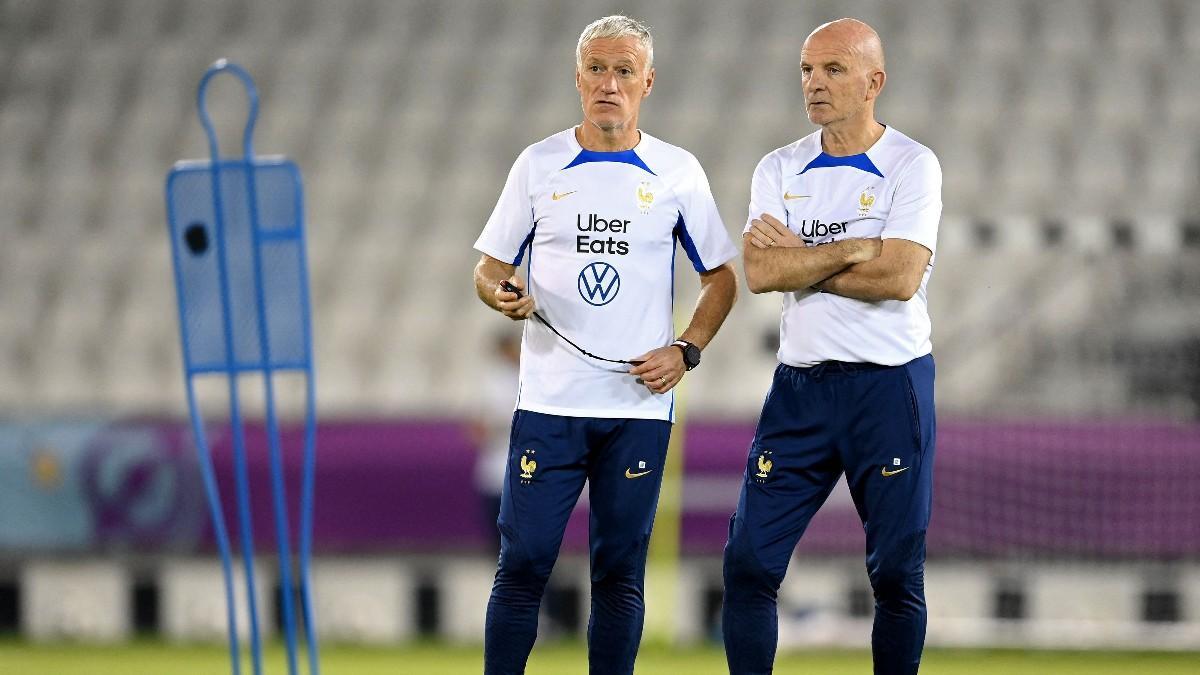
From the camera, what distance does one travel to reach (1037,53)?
10.7 meters

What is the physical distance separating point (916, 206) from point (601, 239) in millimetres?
740

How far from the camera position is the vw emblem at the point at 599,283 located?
418 centimetres

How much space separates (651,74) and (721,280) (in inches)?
21.0

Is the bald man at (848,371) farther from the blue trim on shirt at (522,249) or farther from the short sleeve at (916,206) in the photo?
the blue trim on shirt at (522,249)

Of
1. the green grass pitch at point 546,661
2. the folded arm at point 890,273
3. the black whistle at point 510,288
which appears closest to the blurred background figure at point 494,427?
the green grass pitch at point 546,661

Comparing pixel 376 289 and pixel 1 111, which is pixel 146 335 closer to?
pixel 376 289

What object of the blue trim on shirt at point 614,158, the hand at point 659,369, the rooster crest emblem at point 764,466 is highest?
the blue trim on shirt at point 614,158

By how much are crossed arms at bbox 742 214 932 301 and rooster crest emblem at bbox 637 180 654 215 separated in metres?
0.29

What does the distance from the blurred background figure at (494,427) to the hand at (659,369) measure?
3.61 meters

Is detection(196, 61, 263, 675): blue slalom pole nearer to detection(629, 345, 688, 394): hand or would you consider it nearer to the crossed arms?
detection(629, 345, 688, 394): hand

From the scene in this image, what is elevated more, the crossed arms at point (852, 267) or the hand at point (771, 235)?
the hand at point (771, 235)

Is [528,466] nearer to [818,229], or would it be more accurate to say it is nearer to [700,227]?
[700,227]

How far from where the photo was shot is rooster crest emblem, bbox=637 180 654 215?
4.20m

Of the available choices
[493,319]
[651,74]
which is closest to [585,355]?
[651,74]
